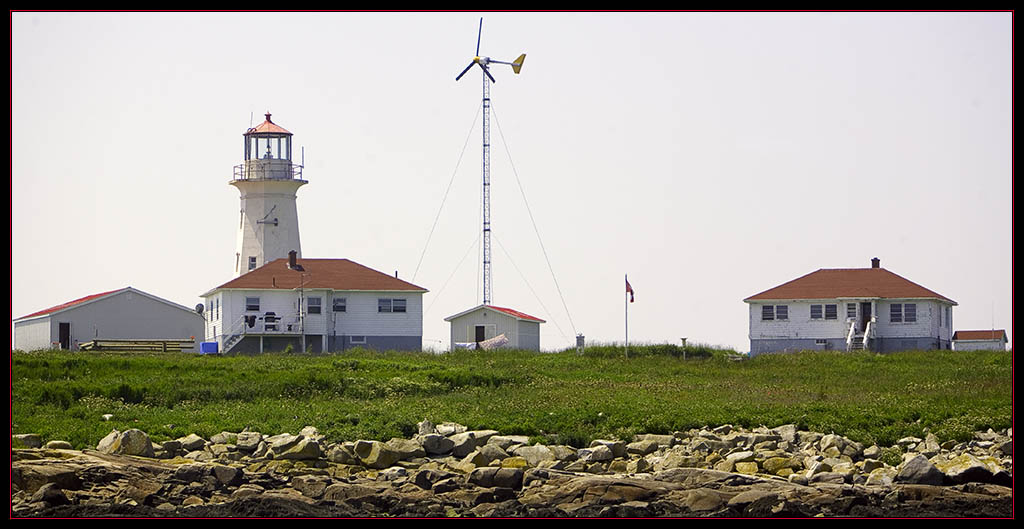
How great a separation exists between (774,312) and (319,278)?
60.0ft

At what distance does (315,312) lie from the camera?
55969 mm

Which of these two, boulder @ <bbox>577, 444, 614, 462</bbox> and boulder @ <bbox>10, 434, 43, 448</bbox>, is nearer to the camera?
boulder @ <bbox>577, 444, 614, 462</bbox>

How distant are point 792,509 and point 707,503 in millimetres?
1248

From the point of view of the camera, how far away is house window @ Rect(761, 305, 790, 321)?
5825cm

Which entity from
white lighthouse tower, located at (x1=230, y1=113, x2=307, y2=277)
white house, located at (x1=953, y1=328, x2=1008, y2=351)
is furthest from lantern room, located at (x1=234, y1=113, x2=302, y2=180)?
white house, located at (x1=953, y1=328, x2=1008, y2=351)

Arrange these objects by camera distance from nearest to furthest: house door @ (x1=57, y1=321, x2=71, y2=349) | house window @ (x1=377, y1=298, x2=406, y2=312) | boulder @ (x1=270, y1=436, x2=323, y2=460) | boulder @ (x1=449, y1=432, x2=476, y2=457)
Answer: boulder @ (x1=270, y1=436, x2=323, y2=460)
boulder @ (x1=449, y1=432, x2=476, y2=457)
house door @ (x1=57, y1=321, x2=71, y2=349)
house window @ (x1=377, y1=298, x2=406, y2=312)

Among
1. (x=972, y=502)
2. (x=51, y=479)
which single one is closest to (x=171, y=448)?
(x=51, y=479)

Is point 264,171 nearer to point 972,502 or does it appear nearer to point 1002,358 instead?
point 1002,358

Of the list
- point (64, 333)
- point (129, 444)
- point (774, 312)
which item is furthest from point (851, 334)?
point (129, 444)

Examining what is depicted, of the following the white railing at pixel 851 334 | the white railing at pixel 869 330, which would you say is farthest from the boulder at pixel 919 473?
the white railing at pixel 869 330

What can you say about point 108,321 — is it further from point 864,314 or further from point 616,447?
point 616,447

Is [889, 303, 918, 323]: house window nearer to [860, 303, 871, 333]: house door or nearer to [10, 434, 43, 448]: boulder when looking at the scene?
[860, 303, 871, 333]: house door

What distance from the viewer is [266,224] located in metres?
62.4

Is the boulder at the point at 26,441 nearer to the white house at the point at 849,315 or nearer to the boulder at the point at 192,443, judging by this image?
the boulder at the point at 192,443
